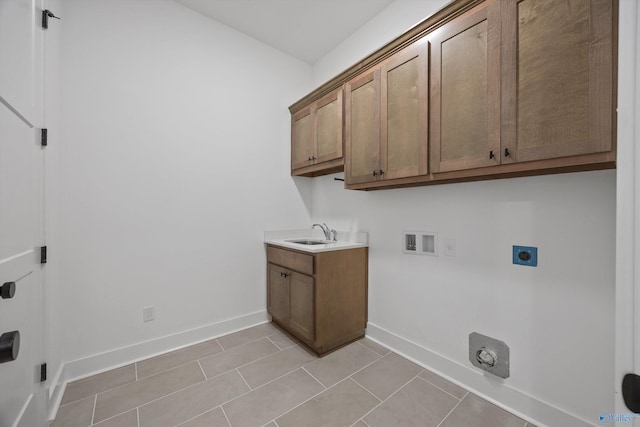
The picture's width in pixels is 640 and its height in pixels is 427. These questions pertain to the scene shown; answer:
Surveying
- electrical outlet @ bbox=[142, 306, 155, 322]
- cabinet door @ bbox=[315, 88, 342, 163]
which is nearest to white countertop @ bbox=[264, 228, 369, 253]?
cabinet door @ bbox=[315, 88, 342, 163]

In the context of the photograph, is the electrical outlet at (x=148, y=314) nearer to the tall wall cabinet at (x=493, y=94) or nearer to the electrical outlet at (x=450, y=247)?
the tall wall cabinet at (x=493, y=94)

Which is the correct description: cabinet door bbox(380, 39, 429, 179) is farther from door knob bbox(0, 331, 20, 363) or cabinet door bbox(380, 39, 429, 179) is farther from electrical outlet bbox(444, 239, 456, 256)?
door knob bbox(0, 331, 20, 363)

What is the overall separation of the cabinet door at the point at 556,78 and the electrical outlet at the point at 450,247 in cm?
71

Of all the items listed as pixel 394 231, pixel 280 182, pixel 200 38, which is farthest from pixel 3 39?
pixel 394 231

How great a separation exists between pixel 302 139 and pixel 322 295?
1.62 m

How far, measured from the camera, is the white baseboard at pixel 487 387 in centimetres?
138

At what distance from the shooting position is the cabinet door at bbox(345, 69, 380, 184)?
1942mm

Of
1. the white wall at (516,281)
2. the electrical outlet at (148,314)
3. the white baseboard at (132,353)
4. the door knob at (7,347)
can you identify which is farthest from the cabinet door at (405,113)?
the electrical outlet at (148,314)

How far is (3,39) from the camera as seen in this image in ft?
2.85

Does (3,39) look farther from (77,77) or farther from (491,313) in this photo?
(491,313)

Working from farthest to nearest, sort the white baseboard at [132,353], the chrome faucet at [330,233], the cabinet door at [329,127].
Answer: the chrome faucet at [330,233] → the cabinet door at [329,127] → the white baseboard at [132,353]

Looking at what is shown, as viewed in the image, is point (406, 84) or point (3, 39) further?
point (406, 84)

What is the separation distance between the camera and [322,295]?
81.7 inches

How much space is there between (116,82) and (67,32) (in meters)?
0.36
